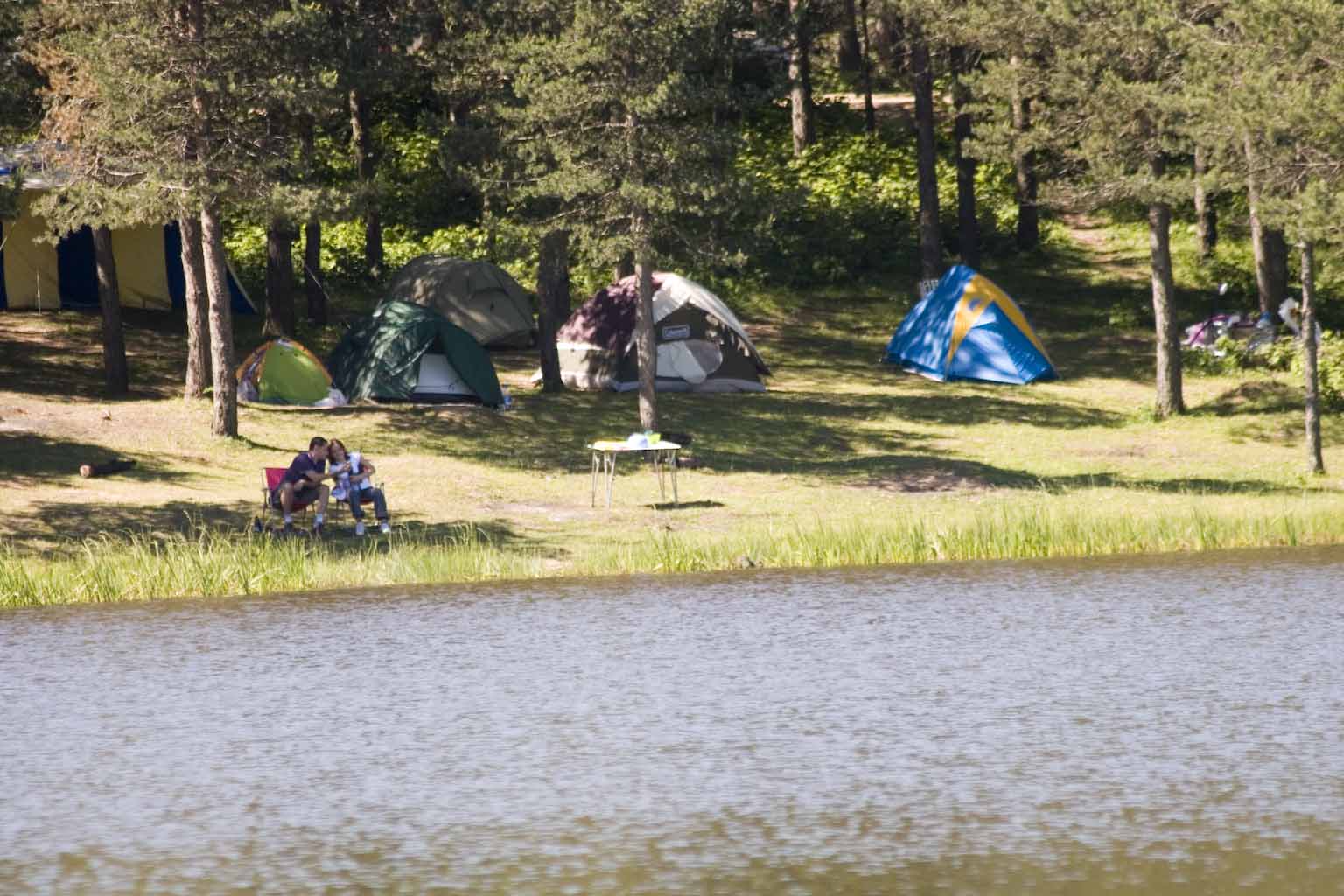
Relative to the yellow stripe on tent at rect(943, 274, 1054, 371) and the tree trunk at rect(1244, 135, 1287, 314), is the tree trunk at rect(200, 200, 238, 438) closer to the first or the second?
the yellow stripe on tent at rect(943, 274, 1054, 371)

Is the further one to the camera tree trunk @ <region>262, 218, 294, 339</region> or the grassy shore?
tree trunk @ <region>262, 218, 294, 339</region>

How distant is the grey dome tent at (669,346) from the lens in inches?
1171

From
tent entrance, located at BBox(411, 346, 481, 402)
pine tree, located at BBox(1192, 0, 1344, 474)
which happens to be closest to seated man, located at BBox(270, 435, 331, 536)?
tent entrance, located at BBox(411, 346, 481, 402)

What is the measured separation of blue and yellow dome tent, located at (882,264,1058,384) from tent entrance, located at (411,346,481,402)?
332 inches

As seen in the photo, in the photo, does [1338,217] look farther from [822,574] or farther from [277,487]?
[277,487]

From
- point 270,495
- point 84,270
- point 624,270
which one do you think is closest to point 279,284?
point 84,270

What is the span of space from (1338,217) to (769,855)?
48.5ft

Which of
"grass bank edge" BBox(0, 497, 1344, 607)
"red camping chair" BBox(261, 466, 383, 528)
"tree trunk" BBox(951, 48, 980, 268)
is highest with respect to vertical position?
"tree trunk" BBox(951, 48, 980, 268)

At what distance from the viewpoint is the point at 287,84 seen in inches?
891

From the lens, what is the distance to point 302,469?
1950cm

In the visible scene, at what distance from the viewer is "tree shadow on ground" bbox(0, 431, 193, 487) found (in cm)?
2203

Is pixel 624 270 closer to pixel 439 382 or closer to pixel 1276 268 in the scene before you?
pixel 439 382

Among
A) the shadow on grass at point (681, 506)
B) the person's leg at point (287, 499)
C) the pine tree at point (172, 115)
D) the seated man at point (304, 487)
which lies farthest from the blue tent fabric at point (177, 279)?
the person's leg at point (287, 499)

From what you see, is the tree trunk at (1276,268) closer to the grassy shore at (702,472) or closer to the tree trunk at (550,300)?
the grassy shore at (702,472)
